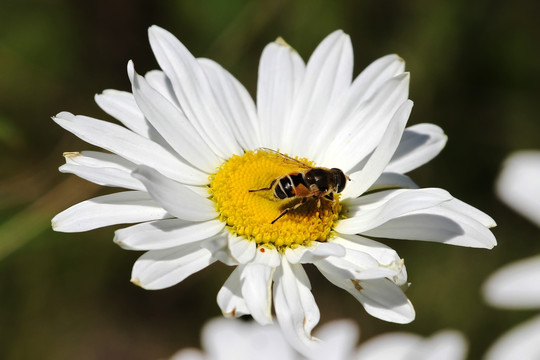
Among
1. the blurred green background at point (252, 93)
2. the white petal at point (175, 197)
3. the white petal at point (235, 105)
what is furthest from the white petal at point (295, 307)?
the blurred green background at point (252, 93)

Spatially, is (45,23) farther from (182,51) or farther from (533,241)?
(533,241)

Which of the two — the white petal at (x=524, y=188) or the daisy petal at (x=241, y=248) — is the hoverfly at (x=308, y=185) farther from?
the white petal at (x=524, y=188)

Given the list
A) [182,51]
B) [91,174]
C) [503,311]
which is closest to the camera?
[91,174]

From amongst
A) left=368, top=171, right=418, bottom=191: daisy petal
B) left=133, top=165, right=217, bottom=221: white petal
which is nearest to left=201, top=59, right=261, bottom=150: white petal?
left=133, top=165, right=217, bottom=221: white petal

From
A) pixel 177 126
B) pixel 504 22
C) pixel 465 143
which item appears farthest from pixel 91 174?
pixel 504 22

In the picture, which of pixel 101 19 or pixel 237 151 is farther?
pixel 101 19

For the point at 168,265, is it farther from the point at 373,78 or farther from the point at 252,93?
the point at 252,93

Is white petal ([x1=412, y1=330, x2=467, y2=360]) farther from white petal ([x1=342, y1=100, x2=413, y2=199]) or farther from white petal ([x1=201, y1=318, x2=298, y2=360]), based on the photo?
white petal ([x1=342, y1=100, x2=413, y2=199])
